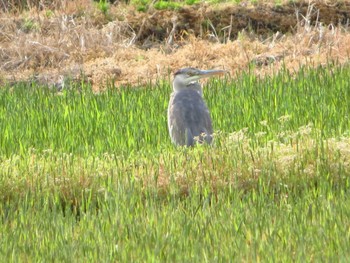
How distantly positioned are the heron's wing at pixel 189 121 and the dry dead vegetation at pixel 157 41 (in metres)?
2.86

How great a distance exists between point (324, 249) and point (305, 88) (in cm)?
426

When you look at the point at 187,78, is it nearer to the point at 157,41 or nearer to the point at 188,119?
the point at 188,119

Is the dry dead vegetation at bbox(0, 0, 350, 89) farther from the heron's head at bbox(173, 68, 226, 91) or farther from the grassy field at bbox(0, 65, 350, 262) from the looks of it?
the heron's head at bbox(173, 68, 226, 91)

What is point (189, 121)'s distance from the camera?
7.29 m

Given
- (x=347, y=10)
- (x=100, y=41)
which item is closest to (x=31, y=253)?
(x=100, y=41)

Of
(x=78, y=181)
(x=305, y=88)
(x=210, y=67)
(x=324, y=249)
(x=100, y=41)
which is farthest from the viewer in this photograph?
(x=100, y=41)

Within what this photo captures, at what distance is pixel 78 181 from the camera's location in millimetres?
6805

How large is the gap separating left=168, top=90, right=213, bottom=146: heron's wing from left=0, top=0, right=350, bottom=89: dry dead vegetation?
286 cm

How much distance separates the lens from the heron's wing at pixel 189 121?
729 cm

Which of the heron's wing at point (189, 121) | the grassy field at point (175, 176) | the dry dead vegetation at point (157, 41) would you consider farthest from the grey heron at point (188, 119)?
the dry dead vegetation at point (157, 41)

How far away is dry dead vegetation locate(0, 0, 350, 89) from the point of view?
11281 mm

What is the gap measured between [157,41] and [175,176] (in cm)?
Answer: 685

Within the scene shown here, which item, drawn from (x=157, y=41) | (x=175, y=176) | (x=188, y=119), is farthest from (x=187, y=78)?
(x=157, y=41)

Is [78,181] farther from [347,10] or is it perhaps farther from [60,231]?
[347,10]
